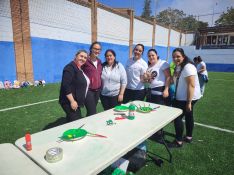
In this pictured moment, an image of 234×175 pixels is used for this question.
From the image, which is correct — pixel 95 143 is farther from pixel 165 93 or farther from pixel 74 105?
pixel 165 93

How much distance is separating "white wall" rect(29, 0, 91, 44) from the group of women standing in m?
9.21

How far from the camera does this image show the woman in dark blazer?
106 inches

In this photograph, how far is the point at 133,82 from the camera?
381 centimetres

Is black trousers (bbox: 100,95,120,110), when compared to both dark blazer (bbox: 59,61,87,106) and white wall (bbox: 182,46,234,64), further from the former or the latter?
white wall (bbox: 182,46,234,64)

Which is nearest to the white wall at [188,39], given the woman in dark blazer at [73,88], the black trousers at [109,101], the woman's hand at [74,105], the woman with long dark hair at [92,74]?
the black trousers at [109,101]

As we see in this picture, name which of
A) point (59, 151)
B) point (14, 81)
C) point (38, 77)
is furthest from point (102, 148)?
point (38, 77)

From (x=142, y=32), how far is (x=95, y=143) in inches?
854

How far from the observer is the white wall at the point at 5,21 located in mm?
9406

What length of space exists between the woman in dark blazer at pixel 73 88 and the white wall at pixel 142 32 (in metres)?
18.6

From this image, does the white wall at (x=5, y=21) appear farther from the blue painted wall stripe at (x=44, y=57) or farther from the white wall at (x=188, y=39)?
the white wall at (x=188, y=39)

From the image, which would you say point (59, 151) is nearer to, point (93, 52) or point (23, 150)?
point (23, 150)

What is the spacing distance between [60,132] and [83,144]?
0.40m

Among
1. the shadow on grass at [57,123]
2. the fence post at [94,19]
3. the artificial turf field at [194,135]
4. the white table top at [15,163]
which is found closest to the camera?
the white table top at [15,163]

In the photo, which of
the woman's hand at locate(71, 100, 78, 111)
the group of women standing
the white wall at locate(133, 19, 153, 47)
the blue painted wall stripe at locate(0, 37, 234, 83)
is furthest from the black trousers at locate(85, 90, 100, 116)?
the white wall at locate(133, 19, 153, 47)
